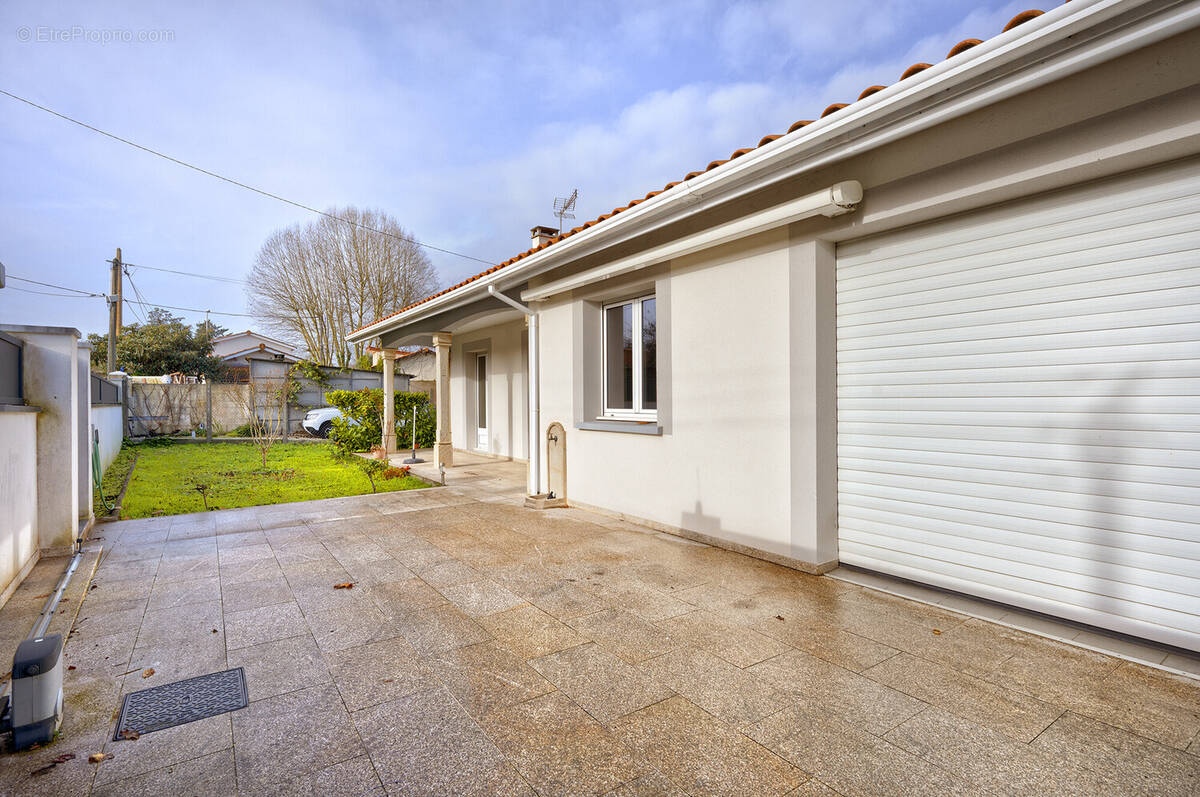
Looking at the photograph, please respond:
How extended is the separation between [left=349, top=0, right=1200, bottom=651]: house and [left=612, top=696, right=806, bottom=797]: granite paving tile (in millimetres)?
2241

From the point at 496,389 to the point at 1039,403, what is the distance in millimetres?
9828

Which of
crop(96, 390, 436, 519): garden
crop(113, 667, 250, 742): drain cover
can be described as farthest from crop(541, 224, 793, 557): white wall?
crop(96, 390, 436, 519): garden

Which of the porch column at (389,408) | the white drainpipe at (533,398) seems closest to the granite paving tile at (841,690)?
the white drainpipe at (533,398)

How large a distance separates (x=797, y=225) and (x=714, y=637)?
10.1 ft

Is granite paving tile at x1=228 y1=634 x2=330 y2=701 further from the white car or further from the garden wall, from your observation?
the garden wall

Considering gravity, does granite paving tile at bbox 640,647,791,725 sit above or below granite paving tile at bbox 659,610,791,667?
above

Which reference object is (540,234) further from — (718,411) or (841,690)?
(841,690)

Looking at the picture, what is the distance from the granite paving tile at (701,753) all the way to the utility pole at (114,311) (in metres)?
23.1

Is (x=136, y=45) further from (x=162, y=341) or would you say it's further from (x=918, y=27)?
(x=162, y=341)

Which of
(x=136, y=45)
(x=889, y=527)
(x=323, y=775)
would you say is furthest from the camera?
(x=136, y=45)

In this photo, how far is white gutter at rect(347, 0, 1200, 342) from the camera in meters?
2.14

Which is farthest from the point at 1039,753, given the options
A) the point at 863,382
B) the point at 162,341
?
the point at 162,341

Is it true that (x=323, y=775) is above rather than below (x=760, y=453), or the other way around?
below

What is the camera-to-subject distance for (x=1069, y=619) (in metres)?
3.09
